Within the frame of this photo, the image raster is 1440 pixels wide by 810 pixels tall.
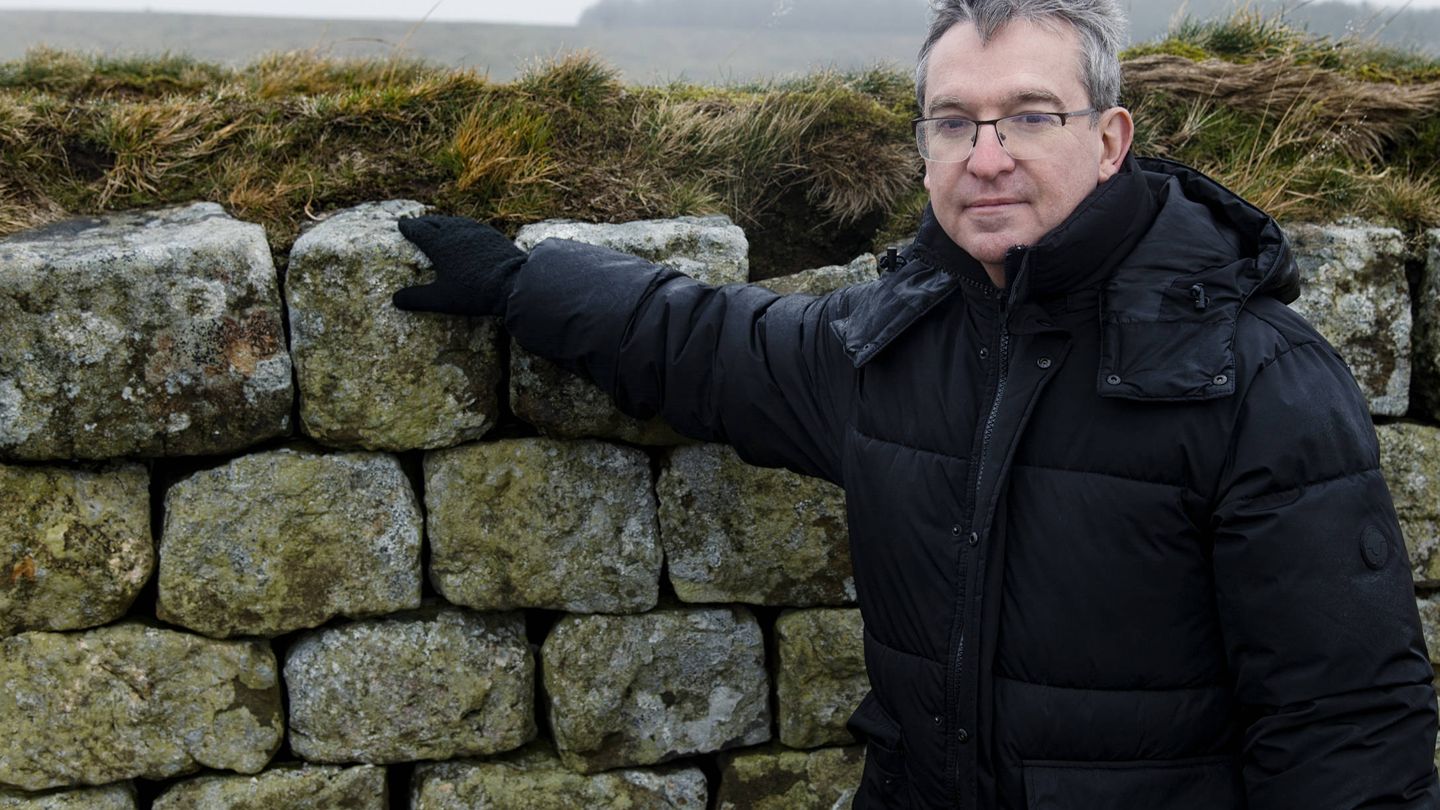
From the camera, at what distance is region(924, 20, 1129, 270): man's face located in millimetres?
2203

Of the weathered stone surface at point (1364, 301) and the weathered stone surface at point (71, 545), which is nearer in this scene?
the weathered stone surface at point (71, 545)

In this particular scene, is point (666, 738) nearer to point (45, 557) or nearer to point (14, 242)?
point (45, 557)

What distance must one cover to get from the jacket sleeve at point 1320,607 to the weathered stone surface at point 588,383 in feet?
4.74

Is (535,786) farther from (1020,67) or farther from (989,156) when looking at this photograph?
(1020,67)

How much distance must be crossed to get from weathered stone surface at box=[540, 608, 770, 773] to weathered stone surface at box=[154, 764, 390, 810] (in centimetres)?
52

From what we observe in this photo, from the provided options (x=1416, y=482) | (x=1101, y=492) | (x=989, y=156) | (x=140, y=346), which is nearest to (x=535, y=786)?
(x=140, y=346)

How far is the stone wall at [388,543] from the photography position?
287 cm

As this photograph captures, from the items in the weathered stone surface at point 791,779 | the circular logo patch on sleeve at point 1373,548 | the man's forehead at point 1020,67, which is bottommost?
the weathered stone surface at point 791,779

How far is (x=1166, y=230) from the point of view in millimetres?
2174

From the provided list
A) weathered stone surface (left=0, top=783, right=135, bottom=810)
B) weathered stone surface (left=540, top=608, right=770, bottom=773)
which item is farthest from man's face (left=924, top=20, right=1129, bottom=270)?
weathered stone surface (left=0, top=783, right=135, bottom=810)

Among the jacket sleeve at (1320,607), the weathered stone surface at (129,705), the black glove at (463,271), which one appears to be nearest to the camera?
the jacket sleeve at (1320,607)

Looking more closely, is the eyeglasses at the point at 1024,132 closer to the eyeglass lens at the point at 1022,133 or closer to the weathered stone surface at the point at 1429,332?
the eyeglass lens at the point at 1022,133

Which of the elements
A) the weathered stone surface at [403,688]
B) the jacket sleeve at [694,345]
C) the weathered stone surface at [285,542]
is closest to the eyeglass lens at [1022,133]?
the jacket sleeve at [694,345]

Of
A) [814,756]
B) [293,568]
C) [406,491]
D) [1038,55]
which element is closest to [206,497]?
[293,568]
